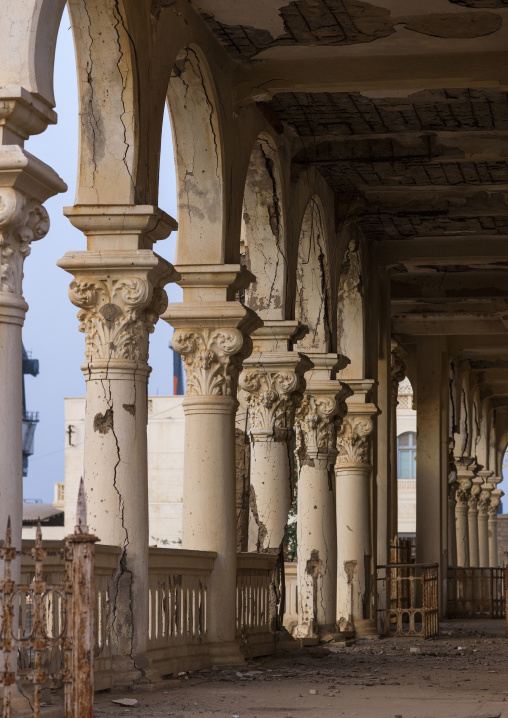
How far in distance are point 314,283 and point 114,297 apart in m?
7.71

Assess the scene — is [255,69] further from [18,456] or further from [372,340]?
[372,340]

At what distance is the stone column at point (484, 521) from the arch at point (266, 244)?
85.1ft

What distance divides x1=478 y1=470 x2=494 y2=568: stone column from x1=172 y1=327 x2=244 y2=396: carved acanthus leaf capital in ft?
93.5

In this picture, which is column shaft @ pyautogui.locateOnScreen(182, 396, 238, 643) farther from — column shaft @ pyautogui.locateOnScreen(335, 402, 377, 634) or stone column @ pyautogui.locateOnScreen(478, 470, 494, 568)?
stone column @ pyautogui.locateOnScreen(478, 470, 494, 568)

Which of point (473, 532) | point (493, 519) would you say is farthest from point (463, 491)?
point (493, 519)

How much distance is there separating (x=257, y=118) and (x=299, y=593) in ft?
21.2

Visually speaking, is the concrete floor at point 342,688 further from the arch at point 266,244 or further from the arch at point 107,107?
the arch at point 266,244

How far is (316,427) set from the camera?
17.7 m

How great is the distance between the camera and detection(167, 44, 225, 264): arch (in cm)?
1239

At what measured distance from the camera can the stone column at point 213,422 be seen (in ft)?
40.2

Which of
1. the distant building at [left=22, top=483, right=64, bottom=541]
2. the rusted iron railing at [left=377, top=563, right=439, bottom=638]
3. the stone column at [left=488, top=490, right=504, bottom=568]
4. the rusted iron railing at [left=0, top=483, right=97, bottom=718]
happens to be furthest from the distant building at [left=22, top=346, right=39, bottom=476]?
the rusted iron railing at [left=0, top=483, right=97, bottom=718]

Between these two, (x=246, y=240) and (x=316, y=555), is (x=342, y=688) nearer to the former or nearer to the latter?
(x=246, y=240)

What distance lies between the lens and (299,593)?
17.3m

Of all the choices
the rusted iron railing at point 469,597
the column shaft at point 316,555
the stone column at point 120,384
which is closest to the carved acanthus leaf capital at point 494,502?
the rusted iron railing at point 469,597
